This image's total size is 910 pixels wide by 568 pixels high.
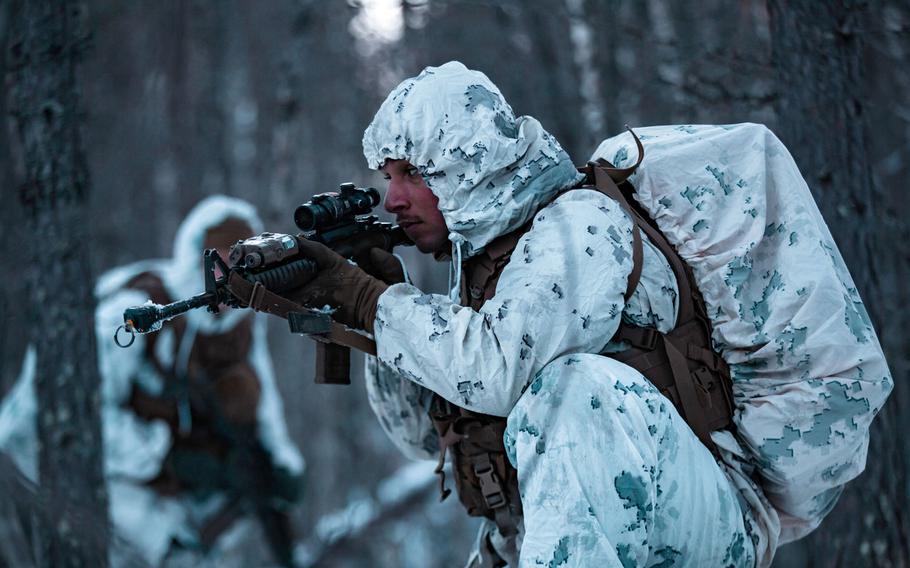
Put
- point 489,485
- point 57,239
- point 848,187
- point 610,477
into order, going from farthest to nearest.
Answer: point 57,239 < point 848,187 < point 489,485 < point 610,477

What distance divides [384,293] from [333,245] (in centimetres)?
27

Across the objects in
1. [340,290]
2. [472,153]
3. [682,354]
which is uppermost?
[472,153]

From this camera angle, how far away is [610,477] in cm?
223

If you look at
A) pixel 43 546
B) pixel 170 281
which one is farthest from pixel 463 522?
pixel 43 546

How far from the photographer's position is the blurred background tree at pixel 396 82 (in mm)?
3344

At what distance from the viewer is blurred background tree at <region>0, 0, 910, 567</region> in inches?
132

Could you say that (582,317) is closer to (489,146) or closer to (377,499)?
(489,146)

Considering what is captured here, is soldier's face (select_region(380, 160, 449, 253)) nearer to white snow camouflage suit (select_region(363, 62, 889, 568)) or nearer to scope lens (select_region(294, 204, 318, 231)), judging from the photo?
white snow camouflage suit (select_region(363, 62, 889, 568))

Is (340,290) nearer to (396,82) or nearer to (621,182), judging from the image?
(621,182)

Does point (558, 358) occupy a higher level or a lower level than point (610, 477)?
higher

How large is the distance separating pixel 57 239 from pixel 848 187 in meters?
2.63

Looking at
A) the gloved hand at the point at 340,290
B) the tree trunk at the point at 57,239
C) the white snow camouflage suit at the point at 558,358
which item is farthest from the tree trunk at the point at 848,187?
the tree trunk at the point at 57,239

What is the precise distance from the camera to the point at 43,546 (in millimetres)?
3516

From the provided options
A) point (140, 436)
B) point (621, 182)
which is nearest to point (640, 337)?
point (621, 182)
